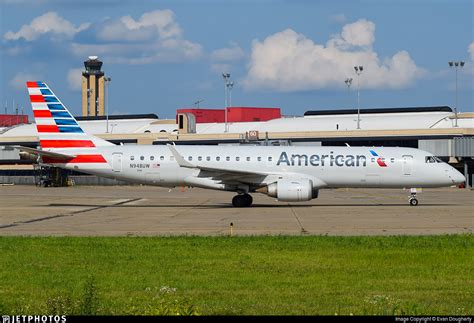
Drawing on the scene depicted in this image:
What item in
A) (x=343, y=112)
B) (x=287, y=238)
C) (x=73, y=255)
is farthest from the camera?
(x=343, y=112)

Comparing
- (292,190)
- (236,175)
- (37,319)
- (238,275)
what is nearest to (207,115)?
(236,175)

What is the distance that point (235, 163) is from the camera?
45.5m

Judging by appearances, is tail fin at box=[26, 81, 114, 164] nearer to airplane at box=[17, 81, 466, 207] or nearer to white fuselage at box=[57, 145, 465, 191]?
airplane at box=[17, 81, 466, 207]

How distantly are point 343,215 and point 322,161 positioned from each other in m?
7.48

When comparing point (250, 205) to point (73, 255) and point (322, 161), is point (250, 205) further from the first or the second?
point (73, 255)

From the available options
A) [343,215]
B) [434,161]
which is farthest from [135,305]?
[434,161]

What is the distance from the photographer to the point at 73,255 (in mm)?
21641

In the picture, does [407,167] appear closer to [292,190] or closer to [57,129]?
[292,190]

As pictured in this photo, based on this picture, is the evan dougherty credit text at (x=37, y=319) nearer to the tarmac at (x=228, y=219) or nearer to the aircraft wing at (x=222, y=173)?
the tarmac at (x=228, y=219)

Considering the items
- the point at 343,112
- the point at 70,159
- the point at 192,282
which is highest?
the point at 343,112

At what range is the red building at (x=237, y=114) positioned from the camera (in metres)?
127

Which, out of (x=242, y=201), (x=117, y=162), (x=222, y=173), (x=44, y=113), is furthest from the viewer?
(x=44, y=113)

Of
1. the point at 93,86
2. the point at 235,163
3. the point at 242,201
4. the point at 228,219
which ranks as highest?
the point at 93,86

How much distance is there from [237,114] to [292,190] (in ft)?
282
